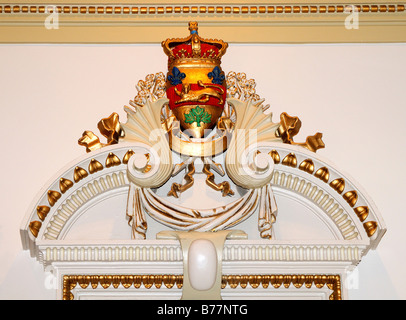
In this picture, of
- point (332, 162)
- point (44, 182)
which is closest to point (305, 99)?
point (332, 162)

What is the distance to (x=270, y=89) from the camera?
11.1 ft

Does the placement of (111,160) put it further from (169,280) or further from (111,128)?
(169,280)

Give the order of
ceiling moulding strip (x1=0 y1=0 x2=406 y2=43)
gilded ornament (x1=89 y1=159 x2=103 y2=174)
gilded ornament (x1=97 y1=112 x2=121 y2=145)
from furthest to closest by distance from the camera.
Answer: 1. ceiling moulding strip (x1=0 y1=0 x2=406 y2=43)
2. gilded ornament (x1=97 y1=112 x2=121 y2=145)
3. gilded ornament (x1=89 y1=159 x2=103 y2=174)

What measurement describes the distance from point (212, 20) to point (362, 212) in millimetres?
940

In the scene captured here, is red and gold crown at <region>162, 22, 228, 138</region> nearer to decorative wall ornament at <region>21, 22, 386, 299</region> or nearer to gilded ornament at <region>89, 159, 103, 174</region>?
decorative wall ornament at <region>21, 22, 386, 299</region>

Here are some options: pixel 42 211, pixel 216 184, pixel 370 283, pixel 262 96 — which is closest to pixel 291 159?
pixel 216 184

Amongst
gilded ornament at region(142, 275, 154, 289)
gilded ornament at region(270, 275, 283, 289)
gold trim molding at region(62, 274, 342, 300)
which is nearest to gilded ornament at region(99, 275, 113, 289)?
gold trim molding at region(62, 274, 342, 300)

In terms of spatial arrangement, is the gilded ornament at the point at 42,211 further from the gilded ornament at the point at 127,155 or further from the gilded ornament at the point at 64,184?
the gilded ornament at the point at 127,155

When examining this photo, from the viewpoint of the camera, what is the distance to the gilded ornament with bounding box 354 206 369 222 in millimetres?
3018

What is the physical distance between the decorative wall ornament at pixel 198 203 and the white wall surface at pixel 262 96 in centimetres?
14

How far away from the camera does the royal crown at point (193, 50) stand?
322 centimetres

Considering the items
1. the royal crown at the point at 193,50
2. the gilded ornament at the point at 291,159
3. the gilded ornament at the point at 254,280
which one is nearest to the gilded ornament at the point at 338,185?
the gilded ornament at the point at 291,159

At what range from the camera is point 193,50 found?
10.6 feet

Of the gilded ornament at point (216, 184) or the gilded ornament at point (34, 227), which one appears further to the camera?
the gilded ornament at point (216, 184)
